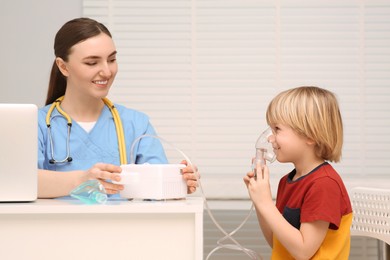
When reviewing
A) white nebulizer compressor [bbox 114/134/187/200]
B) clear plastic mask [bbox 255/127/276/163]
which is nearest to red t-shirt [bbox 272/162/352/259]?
clear plastic mask [bbox 255/127/276/163]

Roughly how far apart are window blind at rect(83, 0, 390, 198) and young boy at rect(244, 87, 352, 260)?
127cm

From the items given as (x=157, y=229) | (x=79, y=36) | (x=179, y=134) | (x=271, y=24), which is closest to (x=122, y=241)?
(x=157, y=229)

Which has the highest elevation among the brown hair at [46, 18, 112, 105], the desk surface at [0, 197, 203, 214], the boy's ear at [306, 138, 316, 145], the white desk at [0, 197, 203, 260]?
the brown hair at [46, 18, 112, 105]

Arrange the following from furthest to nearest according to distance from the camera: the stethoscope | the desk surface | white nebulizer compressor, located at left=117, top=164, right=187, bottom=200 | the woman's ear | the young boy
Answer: the woman's ear → the stethoscope → the young boy → white nebulizer compressor, located at left=117, top=164, right=187, bottom=200 → the desk surface

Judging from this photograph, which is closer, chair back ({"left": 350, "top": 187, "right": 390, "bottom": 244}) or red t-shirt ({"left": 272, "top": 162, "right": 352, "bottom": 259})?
red t-shirt ({"left": 272, "top": 162, "right": 352, "bottom": 259})

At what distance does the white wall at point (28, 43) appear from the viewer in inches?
127

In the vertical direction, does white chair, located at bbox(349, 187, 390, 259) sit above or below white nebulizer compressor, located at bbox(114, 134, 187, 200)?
below

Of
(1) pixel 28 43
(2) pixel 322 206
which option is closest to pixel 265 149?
(2) pixel 322 206

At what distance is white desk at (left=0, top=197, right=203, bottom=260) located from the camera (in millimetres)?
1393

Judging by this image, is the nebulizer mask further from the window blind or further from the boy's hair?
the window blind

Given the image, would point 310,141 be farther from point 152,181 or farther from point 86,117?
point 86,117

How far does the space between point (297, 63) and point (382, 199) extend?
1232 millimetres

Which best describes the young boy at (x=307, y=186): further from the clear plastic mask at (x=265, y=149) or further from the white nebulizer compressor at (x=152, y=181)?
the white nebulizer compressor at (x=152, y=181)

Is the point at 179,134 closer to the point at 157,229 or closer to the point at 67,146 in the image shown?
the point at 67,146
